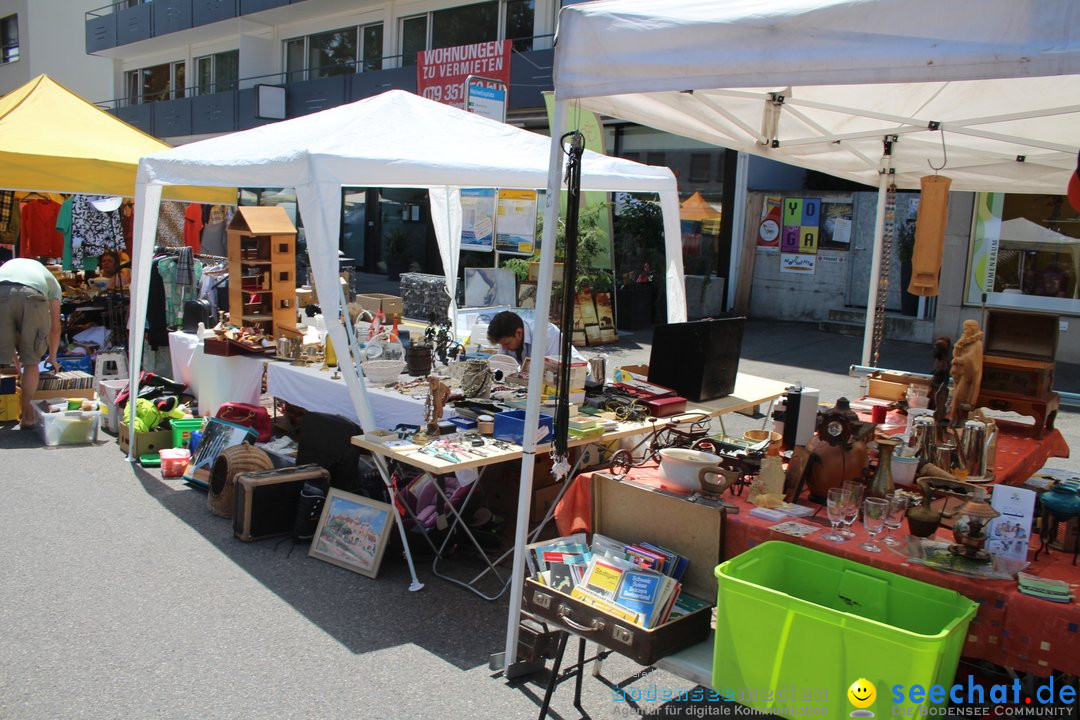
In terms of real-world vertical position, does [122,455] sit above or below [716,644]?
below

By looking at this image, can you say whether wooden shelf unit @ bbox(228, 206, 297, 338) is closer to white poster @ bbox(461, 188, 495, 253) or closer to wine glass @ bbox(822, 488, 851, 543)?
wine glass @ bbox(822, 488, 851, 543)

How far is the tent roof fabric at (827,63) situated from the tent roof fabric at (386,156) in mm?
1340

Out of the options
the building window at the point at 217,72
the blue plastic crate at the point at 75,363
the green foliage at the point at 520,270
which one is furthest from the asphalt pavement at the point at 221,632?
the building window at the point at 217,72

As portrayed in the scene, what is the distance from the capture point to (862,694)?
7.33ft

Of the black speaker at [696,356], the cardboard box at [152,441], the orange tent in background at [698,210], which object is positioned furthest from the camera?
the orange tent in background at [698,210]

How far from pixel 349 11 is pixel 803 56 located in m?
18.6

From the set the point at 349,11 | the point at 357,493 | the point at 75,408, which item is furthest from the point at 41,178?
the point at 349,11

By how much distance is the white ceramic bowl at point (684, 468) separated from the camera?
3195 mm

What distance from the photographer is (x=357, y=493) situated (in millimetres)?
4828

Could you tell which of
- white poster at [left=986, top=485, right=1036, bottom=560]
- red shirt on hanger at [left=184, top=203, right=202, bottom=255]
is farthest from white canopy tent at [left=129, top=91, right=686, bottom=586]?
red shirt on hanger at [left=184, top=203, right=202, bottom=255]

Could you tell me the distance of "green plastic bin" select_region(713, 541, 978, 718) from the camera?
7.20 ft

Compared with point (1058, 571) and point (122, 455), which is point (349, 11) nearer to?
point (122, 455)

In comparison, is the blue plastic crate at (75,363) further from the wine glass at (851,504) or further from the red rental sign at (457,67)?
the wine glass at (851,504)

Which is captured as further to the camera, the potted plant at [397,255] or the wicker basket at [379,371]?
the potted plant at [397,255]
